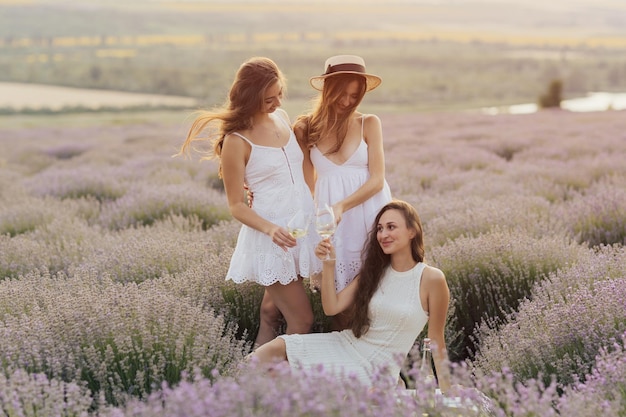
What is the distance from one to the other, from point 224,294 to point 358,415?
7.14 ft

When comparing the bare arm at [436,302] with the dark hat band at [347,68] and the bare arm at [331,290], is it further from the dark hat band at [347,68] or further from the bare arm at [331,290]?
the dark hat band at [347,68]

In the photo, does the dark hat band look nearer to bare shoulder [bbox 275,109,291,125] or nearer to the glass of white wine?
bare shoulder [bbox 275,109,291,125]

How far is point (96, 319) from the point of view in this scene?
3133mm

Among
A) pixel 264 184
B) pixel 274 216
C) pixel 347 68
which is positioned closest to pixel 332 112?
pixel 347 68

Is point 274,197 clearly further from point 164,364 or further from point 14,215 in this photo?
point 14,215

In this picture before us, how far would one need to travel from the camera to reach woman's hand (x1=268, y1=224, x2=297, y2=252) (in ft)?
11.3

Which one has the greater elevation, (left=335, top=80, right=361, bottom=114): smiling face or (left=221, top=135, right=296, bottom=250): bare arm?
(left=335, top=80, right=361, bottom=114): smiling face

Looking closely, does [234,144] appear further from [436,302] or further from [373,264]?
[436,302]

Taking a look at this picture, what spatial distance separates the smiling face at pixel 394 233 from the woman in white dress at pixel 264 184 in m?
0.37

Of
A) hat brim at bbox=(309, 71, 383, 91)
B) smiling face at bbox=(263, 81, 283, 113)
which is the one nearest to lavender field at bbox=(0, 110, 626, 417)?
smiling face at bbox=(263, 81, 283, 113)

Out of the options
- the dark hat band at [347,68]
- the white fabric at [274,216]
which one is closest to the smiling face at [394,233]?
the white fabric at [274,216]

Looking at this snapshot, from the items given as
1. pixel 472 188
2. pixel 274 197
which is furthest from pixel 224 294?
pixel 472 188

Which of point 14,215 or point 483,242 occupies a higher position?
point 483,242

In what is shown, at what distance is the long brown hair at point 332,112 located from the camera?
12.5ft
